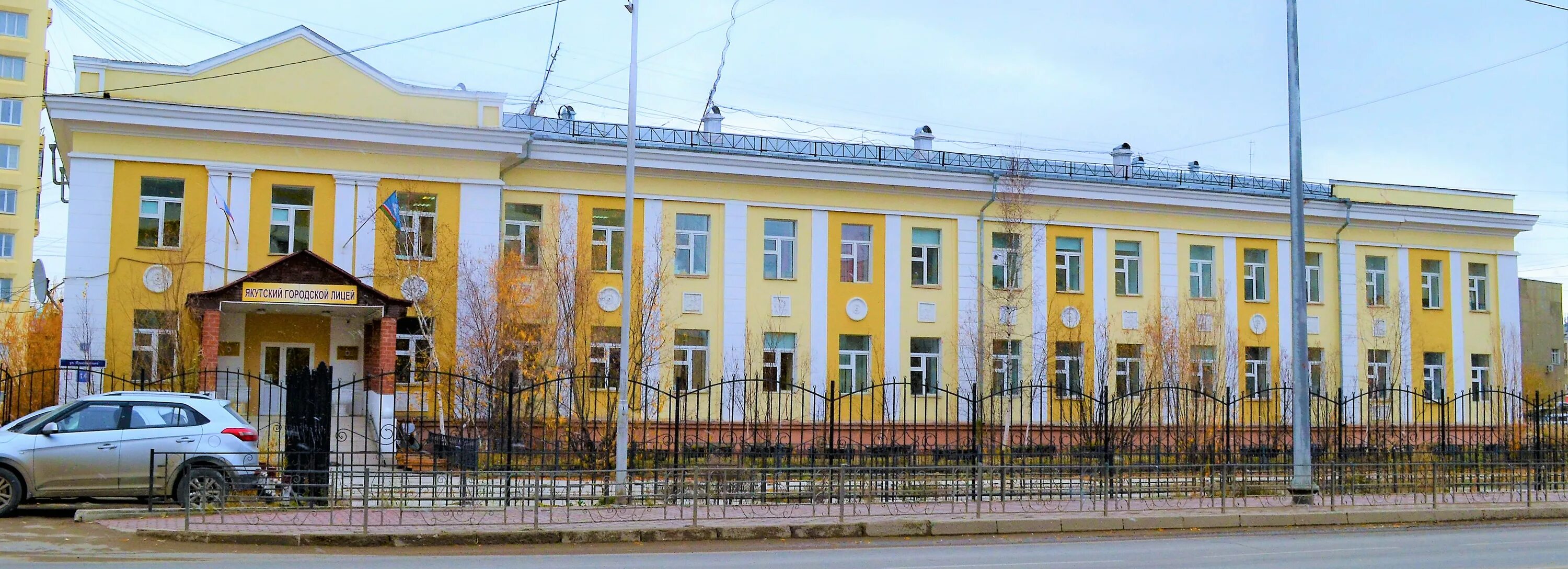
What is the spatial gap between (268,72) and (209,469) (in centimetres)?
1692

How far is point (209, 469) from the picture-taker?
1653cm

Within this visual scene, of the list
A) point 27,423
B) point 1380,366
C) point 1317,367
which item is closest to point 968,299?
point 1317,367

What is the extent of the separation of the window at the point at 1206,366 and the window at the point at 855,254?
1053cm

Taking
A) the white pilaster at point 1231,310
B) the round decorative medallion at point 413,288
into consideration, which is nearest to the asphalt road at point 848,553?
the round decorative medallion at point 413,288

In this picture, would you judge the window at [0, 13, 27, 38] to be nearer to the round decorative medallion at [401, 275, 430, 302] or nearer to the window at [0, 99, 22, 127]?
the window at [0, 99, 22, 127]

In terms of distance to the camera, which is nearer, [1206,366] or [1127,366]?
[1127,366]

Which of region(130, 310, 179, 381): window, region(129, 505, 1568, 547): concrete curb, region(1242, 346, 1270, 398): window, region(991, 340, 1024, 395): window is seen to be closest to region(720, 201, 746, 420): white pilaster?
region(991, 340, 1024, 395): window

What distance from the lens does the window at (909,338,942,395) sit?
3769 centimetres

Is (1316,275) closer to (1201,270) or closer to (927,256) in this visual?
(1201,270)

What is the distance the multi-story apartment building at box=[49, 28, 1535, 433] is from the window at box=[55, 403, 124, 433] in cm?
1032

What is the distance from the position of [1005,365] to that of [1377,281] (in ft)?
50.7

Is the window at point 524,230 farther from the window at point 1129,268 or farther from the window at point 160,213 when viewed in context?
the window at point 1129,268

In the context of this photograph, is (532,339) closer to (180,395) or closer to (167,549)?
(180,395)

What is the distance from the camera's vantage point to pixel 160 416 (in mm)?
17359
